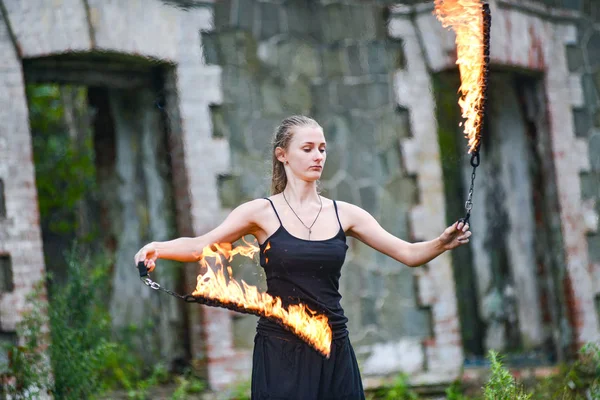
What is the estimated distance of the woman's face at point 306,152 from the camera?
4.22m

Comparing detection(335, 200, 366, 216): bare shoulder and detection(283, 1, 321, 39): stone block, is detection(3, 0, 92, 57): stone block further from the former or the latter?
detection(335, 200, 366, 216): bare shoulder

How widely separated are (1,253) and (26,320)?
22.9 inches

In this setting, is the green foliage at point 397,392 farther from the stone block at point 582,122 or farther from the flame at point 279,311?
the flame at point 279,311

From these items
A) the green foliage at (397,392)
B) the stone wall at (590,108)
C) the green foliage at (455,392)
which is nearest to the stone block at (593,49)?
the stone wall at (590,108)

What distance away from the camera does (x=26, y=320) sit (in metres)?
5.54

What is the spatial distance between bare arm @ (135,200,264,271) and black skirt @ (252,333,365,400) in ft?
1.51

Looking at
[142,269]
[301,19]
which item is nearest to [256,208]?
[142,269]

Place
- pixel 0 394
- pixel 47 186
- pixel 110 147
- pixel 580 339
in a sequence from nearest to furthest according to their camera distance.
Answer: pixel 0 394
pixel 110 147
pixel 580 339
pixel 47 186

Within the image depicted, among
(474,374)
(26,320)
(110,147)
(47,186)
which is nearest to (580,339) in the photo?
(474,374)

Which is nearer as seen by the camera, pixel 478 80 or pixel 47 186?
pixel 478 80

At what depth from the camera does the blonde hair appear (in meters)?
4.29

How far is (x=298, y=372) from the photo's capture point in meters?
4.07

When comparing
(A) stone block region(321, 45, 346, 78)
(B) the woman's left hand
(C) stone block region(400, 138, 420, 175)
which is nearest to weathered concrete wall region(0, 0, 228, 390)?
(A) stone block region(321, 45, 346, 78)

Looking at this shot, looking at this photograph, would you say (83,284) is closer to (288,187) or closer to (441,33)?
(288,187)
